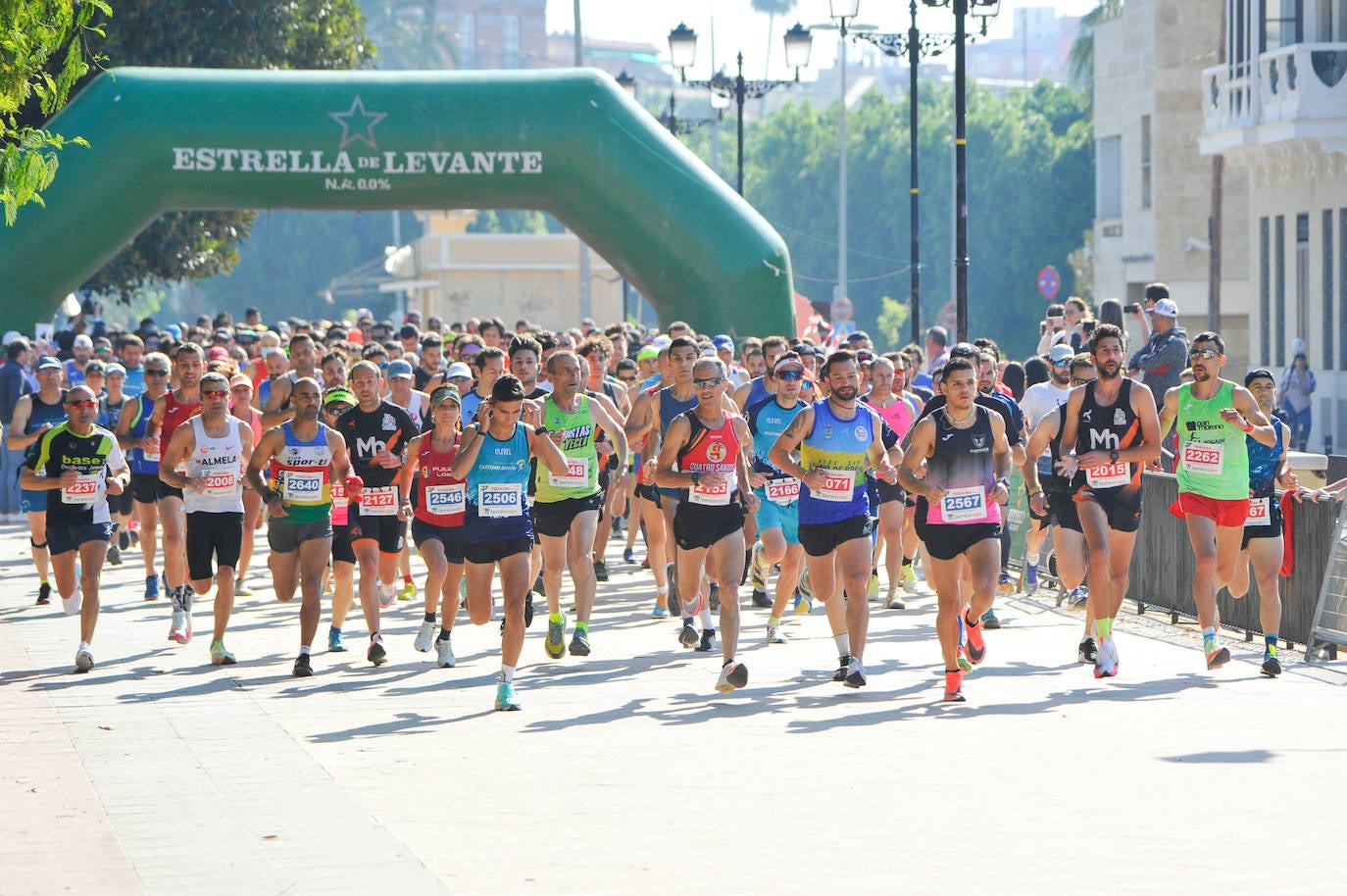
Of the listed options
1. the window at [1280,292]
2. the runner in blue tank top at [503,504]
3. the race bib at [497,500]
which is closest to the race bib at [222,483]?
the runner in blue tank top at [503,504]

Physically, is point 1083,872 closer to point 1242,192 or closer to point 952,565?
point 952,565

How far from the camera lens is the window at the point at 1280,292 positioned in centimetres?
3138

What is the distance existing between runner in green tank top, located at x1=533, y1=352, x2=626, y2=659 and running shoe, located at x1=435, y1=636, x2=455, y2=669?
59 centimetres

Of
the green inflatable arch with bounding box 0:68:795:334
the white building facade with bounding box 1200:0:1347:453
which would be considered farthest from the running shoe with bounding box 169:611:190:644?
the white building facade with bounding box 1200:0:1347:453

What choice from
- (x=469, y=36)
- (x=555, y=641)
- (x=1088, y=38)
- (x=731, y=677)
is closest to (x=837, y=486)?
(x=731, y=677)

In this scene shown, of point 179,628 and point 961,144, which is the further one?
point 961,144

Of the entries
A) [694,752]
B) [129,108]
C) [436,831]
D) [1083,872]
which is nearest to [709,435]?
[694,752]

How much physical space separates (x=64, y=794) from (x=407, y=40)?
285ft

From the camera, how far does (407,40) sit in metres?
92.3

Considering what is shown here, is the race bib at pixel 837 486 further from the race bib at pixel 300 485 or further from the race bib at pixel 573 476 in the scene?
the race bib at pixel 300 485

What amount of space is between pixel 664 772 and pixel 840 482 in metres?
2.72

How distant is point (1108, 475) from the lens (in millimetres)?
11227

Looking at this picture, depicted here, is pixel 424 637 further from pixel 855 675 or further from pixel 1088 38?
pixel 1088 38

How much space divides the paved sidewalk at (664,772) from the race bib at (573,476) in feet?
3.51
